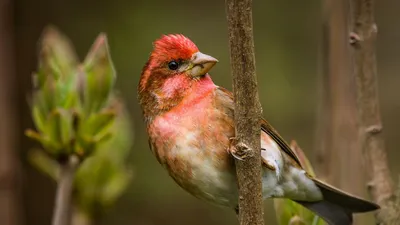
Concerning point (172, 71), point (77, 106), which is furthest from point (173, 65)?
point (77, 106)

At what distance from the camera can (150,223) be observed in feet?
15.7

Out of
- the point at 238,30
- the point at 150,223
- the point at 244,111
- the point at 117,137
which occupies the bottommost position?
the point at 150,223

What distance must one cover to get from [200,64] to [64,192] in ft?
1.90

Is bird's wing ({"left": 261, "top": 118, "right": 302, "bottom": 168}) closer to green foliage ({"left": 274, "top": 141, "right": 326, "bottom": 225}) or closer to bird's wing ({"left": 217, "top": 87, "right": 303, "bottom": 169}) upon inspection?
bird's wing ({"left": 217, "top": 87, "right": 303, "bottom": 169})

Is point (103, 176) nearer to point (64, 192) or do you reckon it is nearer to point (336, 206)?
point (64, 192)

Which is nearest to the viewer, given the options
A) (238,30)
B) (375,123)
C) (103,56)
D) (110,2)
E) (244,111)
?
(238,30)

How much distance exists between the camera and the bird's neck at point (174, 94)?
2357mm

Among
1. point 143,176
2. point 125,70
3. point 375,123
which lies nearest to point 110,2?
point 125,70

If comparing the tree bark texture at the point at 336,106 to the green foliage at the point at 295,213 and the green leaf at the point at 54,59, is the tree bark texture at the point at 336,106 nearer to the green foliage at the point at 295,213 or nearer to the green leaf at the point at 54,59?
the green foliage at the point at 295,213

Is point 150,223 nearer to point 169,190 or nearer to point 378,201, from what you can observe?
point 169,190

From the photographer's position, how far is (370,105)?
2.01 m

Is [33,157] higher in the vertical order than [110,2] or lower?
lower

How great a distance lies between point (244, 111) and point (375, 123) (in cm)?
43

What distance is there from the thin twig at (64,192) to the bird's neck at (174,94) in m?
0.41
